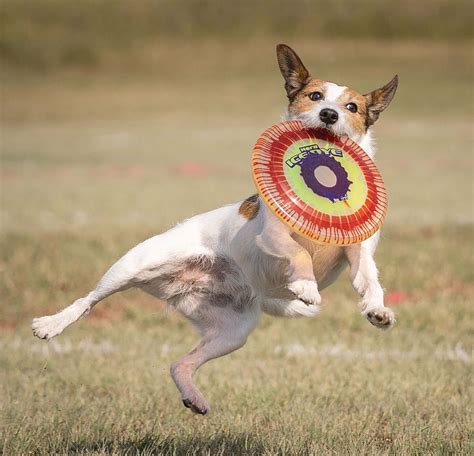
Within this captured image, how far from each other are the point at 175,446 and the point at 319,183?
1.37m

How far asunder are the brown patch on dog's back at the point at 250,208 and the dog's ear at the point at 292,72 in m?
0.57

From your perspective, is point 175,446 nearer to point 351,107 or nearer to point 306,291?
point 306,291

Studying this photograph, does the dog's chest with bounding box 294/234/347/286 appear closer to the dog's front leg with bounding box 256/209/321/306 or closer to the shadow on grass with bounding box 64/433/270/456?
the dog's front leg with bounding box 256/209/321/306

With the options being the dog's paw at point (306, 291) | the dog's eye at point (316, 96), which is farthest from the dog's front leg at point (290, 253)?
the dog's eye at point (316, 96)

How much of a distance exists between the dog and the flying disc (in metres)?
0.14

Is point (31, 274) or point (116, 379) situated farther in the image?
point (31, 274)

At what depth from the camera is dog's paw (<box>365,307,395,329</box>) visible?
437 cm

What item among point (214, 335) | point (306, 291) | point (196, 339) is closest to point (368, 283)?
point (306, 291)

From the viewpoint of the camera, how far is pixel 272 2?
70375 millimetres

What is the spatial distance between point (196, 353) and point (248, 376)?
137cm

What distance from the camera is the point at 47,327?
16.7 ft

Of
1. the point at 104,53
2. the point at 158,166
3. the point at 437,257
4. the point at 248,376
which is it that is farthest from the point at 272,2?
the point at 248,376

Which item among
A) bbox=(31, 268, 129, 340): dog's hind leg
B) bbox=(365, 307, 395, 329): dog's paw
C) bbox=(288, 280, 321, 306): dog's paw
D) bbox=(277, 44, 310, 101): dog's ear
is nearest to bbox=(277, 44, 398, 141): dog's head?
bbox=(277, 44, 310, 101): dog's ear

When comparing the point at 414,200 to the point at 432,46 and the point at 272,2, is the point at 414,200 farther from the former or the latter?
the point at 272,2
